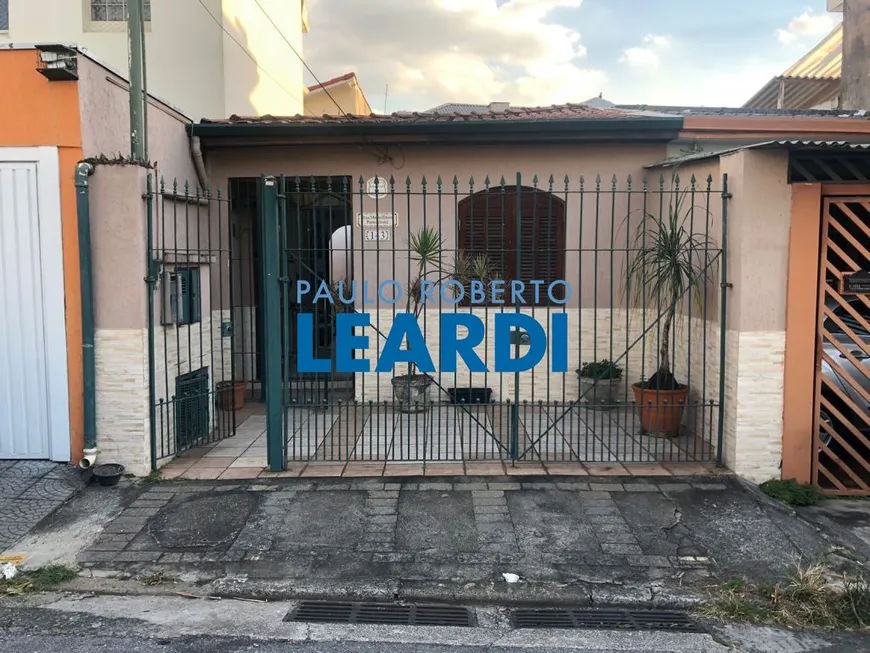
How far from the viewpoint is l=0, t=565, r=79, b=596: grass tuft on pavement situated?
13.3ft

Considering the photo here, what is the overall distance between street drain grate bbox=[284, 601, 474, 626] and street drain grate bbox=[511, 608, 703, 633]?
0.34 metres

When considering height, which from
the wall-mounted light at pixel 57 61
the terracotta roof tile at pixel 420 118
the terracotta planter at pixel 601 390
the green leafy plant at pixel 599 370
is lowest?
the terracotta planter at pixel 601 390

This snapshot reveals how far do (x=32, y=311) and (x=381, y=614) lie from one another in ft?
13.2

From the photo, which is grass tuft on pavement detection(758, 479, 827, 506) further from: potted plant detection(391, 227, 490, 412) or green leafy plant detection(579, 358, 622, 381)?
potted plant detection(391, 227, 490, 412)

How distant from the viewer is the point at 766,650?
11.4ft

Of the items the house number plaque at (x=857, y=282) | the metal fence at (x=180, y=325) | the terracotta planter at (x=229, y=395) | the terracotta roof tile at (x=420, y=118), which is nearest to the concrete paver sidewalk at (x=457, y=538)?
the metal fence at (x=180, y=325)

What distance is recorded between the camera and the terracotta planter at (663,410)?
6680 mm

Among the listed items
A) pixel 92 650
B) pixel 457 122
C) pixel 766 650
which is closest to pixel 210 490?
pixel 92 650

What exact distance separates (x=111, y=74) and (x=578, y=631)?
5835 mm

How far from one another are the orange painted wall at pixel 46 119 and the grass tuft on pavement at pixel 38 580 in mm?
2456

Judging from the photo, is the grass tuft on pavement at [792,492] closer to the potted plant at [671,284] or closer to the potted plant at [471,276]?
the potted plant at [671,284]

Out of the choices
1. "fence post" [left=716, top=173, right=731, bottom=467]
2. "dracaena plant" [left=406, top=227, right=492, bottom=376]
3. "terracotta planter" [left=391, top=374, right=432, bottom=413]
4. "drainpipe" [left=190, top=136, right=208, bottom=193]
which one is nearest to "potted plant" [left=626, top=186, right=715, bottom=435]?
"fence post" [left=716, top=173, right=731, bottom=467]

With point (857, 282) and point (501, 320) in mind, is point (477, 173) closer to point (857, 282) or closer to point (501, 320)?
point (501, 320)

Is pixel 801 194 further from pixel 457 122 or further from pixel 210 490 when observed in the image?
pixel 210 490
